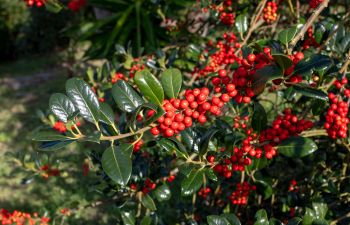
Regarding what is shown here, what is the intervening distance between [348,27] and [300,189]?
1002 millimetres

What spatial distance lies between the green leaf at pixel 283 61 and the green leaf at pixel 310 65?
70 mm

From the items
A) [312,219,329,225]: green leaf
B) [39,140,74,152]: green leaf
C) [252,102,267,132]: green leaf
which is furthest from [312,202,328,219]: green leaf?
[39,140,74,152]: green leaf

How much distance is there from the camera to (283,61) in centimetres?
101

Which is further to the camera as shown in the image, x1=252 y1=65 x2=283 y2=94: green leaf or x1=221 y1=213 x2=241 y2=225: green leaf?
x1=221 y1=213 x2=241 y2=225: green leaf

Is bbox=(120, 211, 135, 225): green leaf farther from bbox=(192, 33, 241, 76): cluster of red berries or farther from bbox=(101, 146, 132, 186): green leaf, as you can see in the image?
bbox=(192, 33, 241, 76): cluster of red berries

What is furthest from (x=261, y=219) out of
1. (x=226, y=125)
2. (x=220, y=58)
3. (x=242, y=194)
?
(x=220, y=58)

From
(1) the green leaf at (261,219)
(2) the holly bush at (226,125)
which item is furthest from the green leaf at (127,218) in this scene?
(1) the green leaf at (261,219)

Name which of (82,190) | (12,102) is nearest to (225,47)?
(82,190)

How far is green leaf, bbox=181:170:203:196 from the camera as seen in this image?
126 centimetres

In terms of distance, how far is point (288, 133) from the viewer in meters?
1.50

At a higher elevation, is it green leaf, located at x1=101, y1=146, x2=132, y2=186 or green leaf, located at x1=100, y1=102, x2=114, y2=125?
green leaf, located at x1=100, y1=102, x2=114, y2=125

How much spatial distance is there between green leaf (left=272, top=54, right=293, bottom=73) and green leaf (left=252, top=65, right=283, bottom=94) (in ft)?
0.05

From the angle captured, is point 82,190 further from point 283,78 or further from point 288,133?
point 283,78

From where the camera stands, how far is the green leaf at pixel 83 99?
1.17 meters
